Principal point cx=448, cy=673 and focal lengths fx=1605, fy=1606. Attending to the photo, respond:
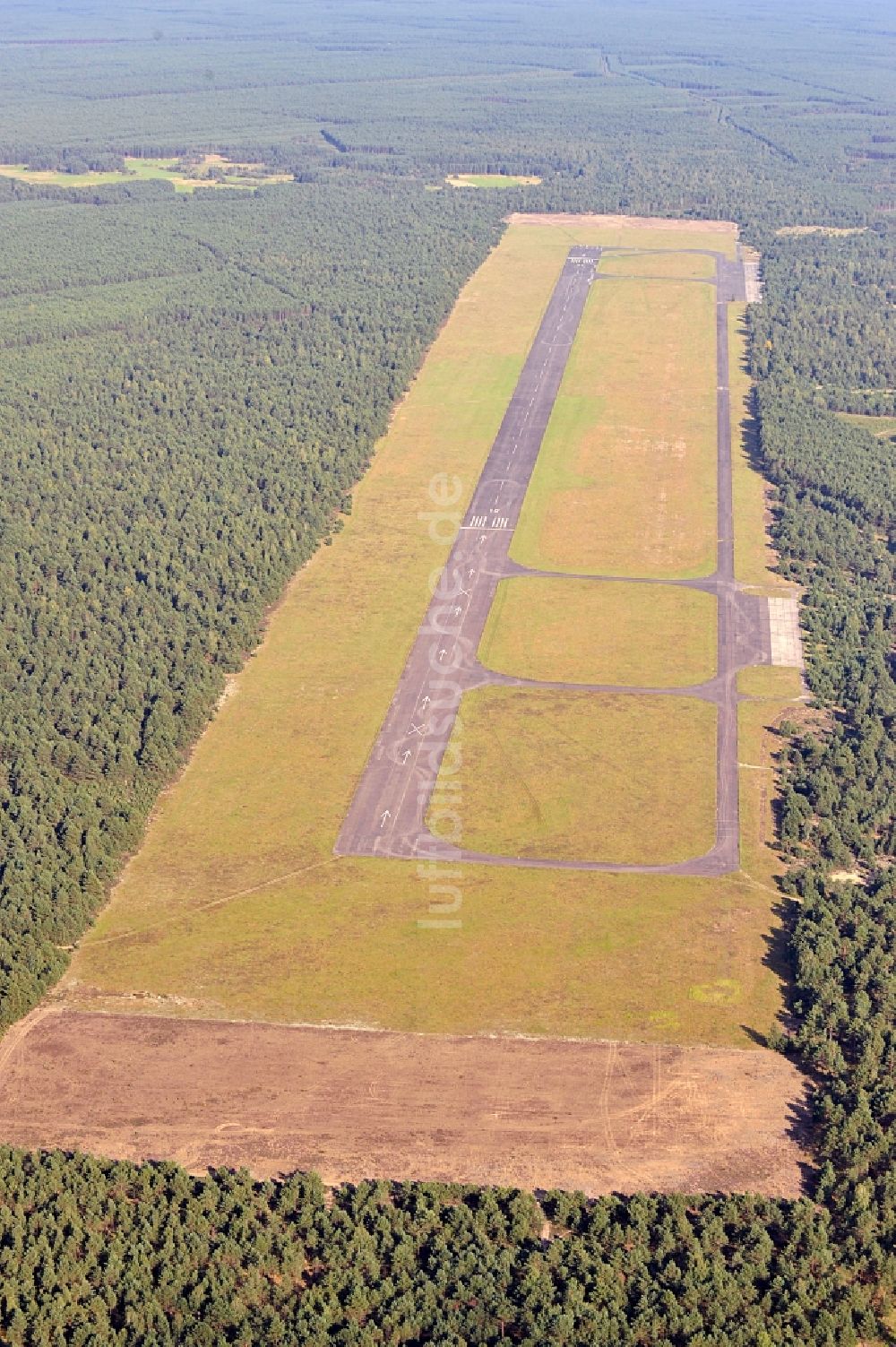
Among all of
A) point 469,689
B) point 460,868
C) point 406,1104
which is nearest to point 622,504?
point 469,689

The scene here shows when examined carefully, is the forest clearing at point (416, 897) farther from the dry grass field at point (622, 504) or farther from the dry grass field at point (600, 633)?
the dry grass field at point (622, 504)

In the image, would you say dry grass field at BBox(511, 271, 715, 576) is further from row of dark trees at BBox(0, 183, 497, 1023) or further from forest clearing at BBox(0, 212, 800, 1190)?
row of dark trees at BBox(0, 183, 497, 1023)

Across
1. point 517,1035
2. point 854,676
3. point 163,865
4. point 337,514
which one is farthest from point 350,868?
point 337,514

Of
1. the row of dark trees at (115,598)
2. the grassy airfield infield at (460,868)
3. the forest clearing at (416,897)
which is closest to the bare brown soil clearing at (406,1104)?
the forest clearing at (416,897)

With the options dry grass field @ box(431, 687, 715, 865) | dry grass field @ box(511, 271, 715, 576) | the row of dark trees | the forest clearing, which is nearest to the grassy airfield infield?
the forest clearing

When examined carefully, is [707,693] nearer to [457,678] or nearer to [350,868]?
[457,678]
